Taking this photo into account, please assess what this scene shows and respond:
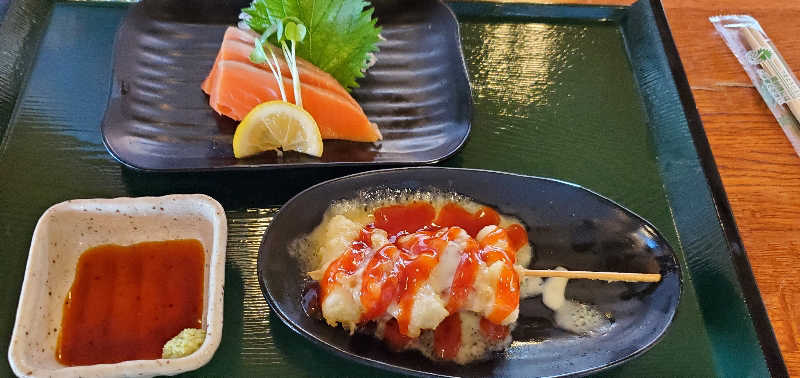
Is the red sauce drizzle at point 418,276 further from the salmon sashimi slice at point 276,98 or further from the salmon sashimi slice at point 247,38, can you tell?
the salmon sashimi slice at point 247,38

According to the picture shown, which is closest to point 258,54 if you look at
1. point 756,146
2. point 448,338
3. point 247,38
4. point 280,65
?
point 280,65

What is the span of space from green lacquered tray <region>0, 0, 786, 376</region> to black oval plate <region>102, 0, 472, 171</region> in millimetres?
116

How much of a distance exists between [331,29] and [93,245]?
1234 mm

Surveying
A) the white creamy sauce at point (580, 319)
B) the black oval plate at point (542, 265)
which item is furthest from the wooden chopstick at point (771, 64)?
the white creamy sauce at point (580, 319)

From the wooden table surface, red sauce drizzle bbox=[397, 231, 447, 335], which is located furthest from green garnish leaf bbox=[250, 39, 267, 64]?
the wooden table surface

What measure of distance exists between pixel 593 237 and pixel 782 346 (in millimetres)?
696

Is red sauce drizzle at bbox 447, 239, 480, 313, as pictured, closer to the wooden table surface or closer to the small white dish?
the small white dish

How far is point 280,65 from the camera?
2.25 metres

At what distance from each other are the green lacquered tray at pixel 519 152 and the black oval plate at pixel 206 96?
12cm

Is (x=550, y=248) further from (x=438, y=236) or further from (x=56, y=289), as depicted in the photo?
(x=56, y=289)

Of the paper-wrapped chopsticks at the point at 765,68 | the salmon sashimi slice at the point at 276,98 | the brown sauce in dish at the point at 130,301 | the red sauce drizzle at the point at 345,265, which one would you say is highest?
the paper-wrapped chopsticks at the point at 765,68

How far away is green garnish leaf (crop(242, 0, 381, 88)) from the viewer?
89.7 inches

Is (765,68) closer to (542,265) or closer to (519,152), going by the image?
(519,152)

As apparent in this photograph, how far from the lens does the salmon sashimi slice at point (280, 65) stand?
2207mm
